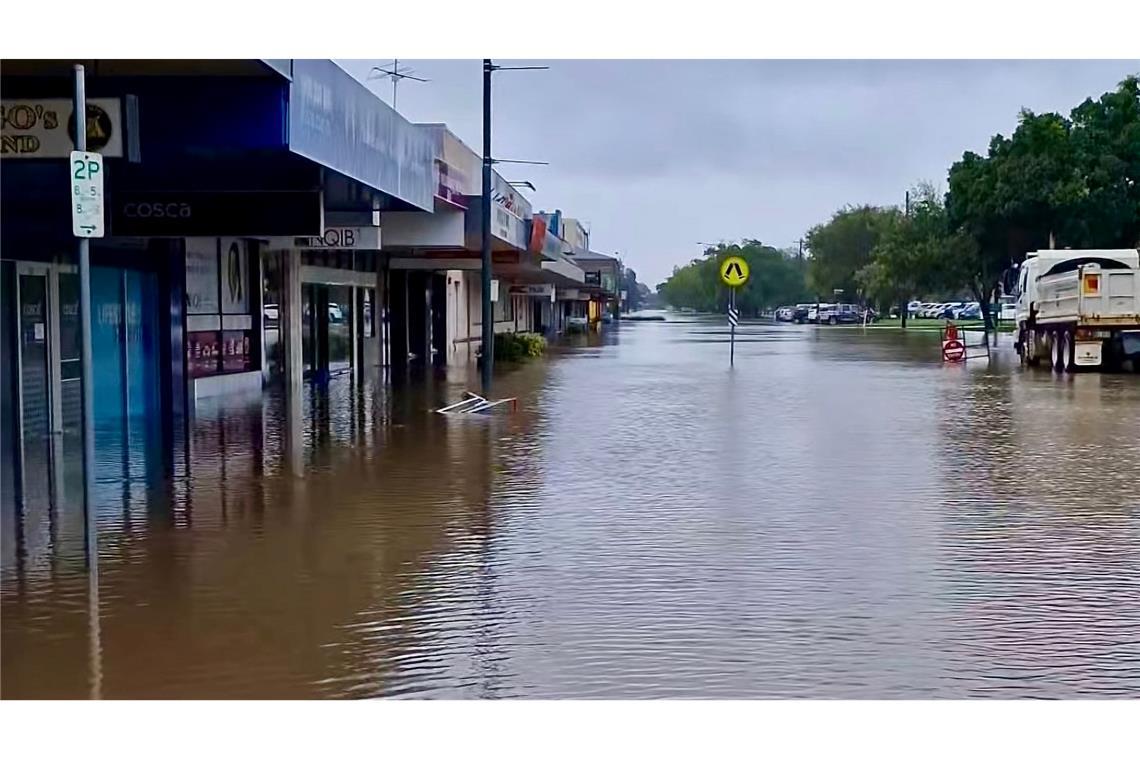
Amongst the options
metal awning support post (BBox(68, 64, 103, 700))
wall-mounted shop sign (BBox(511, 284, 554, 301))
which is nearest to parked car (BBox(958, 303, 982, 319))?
wall-mounted shop sign (BBox(511, 284, 554, 301))

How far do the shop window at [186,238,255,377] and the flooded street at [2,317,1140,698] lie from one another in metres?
3.54

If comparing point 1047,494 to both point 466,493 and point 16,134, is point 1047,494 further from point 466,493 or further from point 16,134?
point 16,134

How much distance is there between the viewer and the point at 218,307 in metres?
22.6

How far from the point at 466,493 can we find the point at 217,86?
433cm

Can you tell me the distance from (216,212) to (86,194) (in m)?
7.03

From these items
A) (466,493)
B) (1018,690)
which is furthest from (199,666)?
(466,493)

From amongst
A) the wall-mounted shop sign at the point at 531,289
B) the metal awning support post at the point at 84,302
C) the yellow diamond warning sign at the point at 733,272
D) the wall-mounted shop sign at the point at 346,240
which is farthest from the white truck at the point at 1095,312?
the metal awning support post at the point at 84,302

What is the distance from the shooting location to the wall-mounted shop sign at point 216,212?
15102mm

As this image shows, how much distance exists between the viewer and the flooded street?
6.88m

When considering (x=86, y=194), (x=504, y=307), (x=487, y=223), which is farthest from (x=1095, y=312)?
(x=504, y=307)

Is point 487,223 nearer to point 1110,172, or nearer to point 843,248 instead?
point 1110,172

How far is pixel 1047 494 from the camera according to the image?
12.5 meters

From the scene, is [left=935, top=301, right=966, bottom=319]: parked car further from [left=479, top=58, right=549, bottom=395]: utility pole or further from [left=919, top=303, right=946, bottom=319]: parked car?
[left=479, top=58, right=549, bottom=395]: utility pole

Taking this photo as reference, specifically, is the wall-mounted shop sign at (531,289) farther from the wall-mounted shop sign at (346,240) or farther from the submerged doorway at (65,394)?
the submerged doorway at (65,394)
